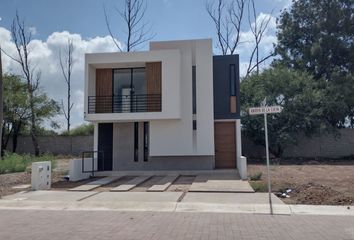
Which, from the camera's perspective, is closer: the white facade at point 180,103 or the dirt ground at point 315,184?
the dirt ground at point 315,184

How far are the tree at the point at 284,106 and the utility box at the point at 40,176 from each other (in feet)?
47.8

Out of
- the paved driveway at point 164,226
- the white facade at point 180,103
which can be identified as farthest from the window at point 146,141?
the paved driveway at point 164,226

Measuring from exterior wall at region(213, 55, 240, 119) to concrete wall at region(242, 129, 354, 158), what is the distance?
7.74 m

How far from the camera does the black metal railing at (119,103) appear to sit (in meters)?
21.5

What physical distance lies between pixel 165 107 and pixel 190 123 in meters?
1.58

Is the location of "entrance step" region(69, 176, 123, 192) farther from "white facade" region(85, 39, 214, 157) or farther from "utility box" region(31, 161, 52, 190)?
"white facade" region(85, 39, 214, 157)

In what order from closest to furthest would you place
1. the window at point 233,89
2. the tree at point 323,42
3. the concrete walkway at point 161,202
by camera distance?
1. the concrete walkway at point 161,202
2. the window at point 233,89
3. the tree at point 323,42

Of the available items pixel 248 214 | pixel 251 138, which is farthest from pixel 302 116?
pixel 248 214

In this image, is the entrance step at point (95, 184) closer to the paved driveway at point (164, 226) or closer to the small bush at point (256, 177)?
the paved driveway at point (164, 226)

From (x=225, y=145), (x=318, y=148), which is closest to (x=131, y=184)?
(x=225, y=145)

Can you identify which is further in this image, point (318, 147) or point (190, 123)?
point (318, 147)

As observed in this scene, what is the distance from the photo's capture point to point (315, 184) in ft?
49.6

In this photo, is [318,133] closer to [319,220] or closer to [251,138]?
[251,138]

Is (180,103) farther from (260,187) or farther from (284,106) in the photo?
(284,106)
